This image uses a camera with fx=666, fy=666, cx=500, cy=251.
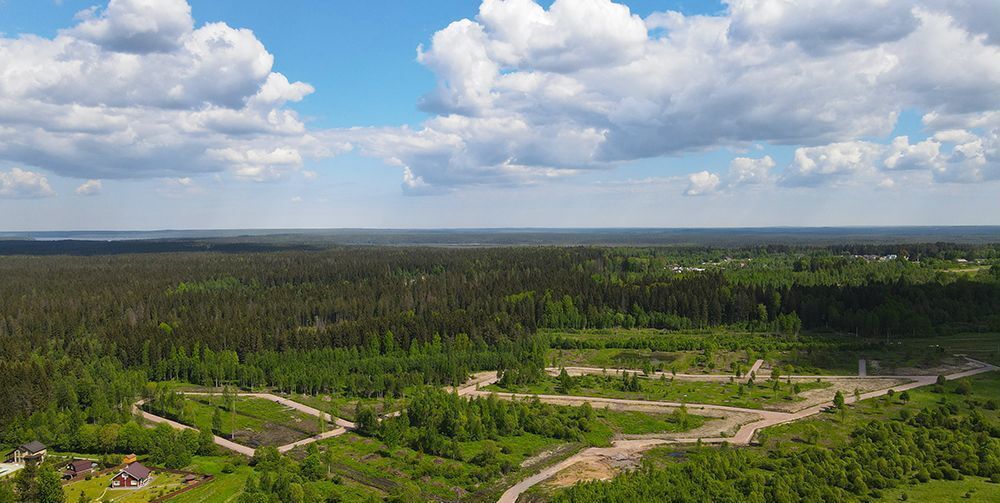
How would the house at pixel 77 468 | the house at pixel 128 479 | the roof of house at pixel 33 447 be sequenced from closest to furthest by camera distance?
the house at pixel 128 479 < the house at pixel 77 468 < the roof of house at pixel 33 447

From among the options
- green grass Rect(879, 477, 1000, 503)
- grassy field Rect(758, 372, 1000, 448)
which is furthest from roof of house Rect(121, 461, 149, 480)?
green grass Rect(879, 477, 1000, 503)

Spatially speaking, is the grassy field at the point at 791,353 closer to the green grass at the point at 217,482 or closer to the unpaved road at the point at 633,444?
the unpaved road at the point at 633,444

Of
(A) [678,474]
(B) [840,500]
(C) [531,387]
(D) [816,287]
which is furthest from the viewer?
(D) [816,287]

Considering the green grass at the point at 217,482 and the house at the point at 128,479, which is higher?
the house at the point at 128,479

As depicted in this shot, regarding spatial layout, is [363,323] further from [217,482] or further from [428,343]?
[217,482]

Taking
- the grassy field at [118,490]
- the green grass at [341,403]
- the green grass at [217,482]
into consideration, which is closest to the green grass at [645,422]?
the green grass at [341,403]

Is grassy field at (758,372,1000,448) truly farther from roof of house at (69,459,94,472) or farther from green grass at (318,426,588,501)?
roof of house at (69,459,94,472)

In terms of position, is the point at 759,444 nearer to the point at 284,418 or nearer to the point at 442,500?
the point at 442,500

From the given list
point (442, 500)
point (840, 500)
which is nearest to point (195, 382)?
point (442, 500)
